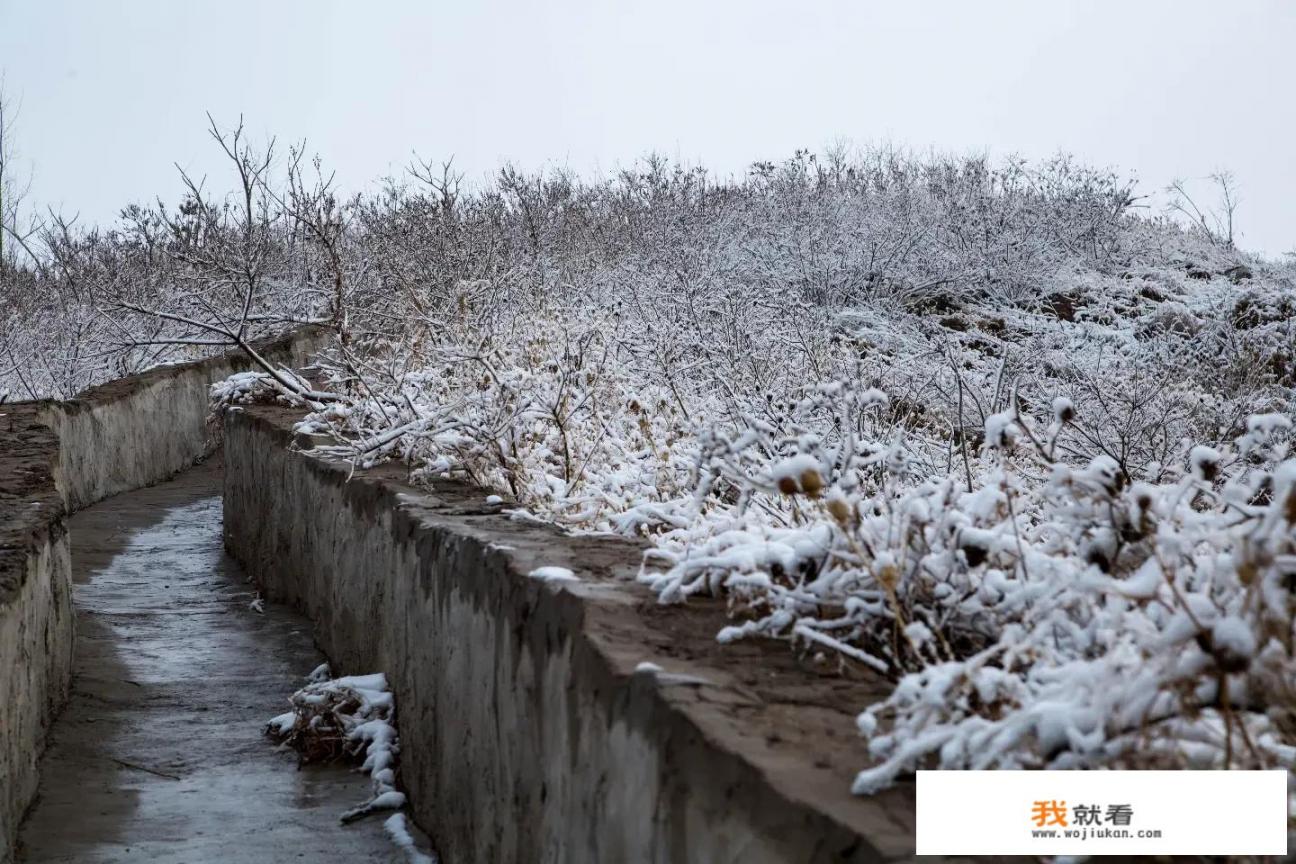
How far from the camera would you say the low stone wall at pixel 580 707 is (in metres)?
1.98

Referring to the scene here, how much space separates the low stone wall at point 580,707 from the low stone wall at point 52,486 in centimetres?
121

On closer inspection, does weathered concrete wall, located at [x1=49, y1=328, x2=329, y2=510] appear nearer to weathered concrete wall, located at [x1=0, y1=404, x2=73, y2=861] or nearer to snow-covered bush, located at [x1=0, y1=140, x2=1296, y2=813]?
snow-covered bush, located at [x1=0, y1=140, x2=1296, y2=813]

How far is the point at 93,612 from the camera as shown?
762 cm

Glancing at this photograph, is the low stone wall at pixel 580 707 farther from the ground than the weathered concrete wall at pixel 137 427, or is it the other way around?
the weathered concrete wall at pixel 137 427

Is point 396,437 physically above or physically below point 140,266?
below

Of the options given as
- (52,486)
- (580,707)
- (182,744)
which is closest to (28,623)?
(182,744)

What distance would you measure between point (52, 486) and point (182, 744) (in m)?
1.82

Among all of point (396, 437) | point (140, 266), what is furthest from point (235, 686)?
point (140, 266)

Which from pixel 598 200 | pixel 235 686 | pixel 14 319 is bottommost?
pixel 235 686

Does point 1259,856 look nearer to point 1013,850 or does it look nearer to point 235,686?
point 1013,850

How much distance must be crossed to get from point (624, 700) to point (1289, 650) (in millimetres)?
1207

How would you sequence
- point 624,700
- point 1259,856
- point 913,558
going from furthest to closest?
1. point 913,558
2. point 624,700
3. point 1259,856

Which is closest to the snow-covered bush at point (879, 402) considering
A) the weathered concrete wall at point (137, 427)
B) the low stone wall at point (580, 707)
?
the low stone wall at point (580, 707)

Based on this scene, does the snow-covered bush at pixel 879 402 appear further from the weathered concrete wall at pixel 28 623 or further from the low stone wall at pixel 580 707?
the weathered concrete wall at pixel 28 623
